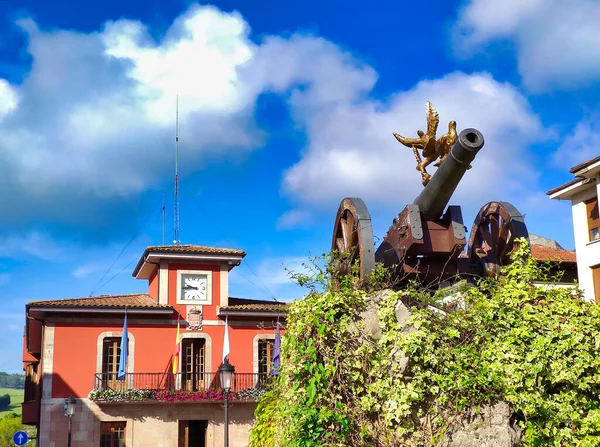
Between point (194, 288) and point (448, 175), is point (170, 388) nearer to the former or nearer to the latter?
point (194, 288)

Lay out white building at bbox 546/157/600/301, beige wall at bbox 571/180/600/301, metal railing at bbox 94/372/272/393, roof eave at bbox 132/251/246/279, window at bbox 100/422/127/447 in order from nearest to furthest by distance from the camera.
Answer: white building at bbox 546/157/600/301, beige wall at bbox 571/180/600/301, window at bbox 100/422/127/447, metal railing at bbox 94/372/272/393, roof eave at bbox 132/251/246/279

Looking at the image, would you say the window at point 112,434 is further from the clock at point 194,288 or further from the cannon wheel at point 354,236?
the cannon wheel at point 354,236

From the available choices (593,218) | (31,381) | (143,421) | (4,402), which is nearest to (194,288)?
(143,421)

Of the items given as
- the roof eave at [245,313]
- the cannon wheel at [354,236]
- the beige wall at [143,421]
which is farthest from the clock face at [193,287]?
the cannon wheel at [354,236]

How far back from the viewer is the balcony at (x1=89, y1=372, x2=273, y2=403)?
25234 millimetres

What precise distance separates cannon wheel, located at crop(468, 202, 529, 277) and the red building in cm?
1559

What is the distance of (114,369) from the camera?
26234 millimetres

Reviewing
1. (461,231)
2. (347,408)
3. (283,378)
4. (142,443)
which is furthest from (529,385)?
(142,443)

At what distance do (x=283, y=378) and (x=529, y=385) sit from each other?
2.43m

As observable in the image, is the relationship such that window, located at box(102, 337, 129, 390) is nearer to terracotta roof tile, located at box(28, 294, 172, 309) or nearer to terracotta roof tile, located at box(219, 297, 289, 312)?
terracotta roof tile, located at box(28, 294, 172, 309)

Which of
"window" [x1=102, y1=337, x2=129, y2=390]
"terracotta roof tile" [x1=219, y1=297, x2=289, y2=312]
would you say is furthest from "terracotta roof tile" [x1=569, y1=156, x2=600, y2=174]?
"window" [x1=102, y1=337, x2=129, y2=390]

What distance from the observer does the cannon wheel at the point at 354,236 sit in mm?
9164

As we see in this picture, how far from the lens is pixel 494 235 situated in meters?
10.2

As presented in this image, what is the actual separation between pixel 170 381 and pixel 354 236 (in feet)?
Answer: 59.3
